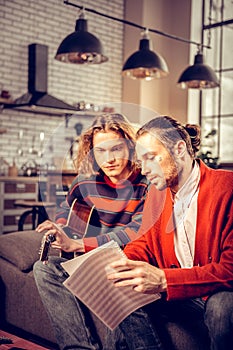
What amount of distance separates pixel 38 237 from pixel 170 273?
4.51 ft

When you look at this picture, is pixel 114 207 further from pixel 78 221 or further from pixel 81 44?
pixel 81 44

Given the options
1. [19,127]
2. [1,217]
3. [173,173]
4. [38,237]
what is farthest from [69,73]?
[173,173]

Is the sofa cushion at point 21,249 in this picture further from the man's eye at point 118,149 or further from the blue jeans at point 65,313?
the man's eye at point 118,149

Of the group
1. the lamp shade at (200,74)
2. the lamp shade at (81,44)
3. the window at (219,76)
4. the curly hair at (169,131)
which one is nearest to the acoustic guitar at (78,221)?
the curly hair at (169,131)

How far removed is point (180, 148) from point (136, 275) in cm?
52

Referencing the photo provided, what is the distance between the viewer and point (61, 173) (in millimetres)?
6355

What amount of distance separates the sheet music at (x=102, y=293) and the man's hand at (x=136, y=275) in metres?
0.05

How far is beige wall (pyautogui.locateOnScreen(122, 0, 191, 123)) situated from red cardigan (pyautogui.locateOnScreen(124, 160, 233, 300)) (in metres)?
5.53

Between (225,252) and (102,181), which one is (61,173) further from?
(225,252)

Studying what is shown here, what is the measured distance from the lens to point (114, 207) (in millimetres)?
2471

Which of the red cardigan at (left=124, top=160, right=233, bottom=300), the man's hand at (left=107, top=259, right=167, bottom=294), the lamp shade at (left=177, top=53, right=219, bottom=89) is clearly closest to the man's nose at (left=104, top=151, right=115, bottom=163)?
the red cardigan at (left=124, top=160, right=233, bottom=300)

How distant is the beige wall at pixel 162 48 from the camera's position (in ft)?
24.8

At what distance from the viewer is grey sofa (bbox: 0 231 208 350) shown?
2589 mm

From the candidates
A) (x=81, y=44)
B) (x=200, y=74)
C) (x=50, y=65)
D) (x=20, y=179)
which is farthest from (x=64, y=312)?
(x=50, y=65)
